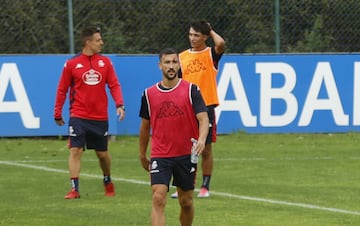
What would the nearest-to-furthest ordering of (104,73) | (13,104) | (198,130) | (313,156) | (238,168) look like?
1. (198,130)
2. (104,73)
3. (238,168)
4. (313,156)
5. (13,104)

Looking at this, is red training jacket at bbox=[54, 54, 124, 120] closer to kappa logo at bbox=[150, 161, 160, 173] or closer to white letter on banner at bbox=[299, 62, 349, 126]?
kappa logo at bbox=[150, 161, 160, 173]

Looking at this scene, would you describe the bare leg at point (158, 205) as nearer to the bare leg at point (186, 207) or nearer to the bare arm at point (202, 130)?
the bare leg at point (186, 207)

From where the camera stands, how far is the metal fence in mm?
19719

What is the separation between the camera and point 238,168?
52.2ft

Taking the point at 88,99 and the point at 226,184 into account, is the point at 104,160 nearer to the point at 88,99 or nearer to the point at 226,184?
the point at 88,99

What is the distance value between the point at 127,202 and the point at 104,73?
5.58ft

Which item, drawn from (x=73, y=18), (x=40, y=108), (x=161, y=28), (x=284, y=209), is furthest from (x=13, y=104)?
(x=284, y=209)

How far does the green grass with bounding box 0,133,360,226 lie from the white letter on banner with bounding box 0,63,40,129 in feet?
1.67

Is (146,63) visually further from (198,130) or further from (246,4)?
(198,130)

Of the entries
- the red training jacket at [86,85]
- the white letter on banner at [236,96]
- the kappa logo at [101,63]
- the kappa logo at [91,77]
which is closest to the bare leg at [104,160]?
the red training jacket at [86,85]

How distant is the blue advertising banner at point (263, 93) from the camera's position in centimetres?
1914

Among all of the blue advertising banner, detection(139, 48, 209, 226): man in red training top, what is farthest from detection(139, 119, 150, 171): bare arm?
the blue advertising banner

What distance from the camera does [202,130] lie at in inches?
379

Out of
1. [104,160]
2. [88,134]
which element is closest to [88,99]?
[88,134]
